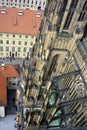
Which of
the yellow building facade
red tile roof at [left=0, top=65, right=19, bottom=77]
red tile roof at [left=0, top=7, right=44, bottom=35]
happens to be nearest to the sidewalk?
red tile roof at [left=0, top=65, right=19, bottom=77]

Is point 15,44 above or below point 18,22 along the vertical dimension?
below

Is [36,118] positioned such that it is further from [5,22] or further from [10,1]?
[10,1]

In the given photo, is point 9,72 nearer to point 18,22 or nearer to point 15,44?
point 15,44

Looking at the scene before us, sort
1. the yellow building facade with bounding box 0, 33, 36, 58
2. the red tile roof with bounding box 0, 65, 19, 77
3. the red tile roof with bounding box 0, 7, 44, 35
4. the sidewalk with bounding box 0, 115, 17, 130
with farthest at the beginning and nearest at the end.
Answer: the yellow building facade with bounding box 0, 33, 36, 58
the red tile roof with bounding box 0, 7, 44, 35
the red tile roof with bounding box 0, 65, 19, 77
the sidewalk with bounding box 0, 115, 17, 130

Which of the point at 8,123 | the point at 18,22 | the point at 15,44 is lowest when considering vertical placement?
the point at 8,123

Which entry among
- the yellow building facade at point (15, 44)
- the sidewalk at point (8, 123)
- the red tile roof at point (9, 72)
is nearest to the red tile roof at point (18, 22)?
the yellow building facade at point (15, 44)

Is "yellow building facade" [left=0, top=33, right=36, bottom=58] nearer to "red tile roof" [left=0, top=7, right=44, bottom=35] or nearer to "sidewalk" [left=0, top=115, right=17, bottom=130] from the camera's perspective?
"red tile roof" [left=0, top=7, right=44, bottom=35]

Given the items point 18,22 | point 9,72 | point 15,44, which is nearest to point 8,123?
point 9,72

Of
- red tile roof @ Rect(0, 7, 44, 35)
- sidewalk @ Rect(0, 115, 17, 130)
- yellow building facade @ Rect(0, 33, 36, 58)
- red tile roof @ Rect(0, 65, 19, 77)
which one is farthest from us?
yellow building facade @ Rect(0, 33, 36, 58)

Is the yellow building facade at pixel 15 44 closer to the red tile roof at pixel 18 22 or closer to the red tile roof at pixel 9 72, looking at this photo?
the red tile roof at pixel 18 22

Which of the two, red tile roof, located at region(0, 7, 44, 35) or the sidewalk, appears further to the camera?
red tile roof, located at region(0, 7, 44, 35)
